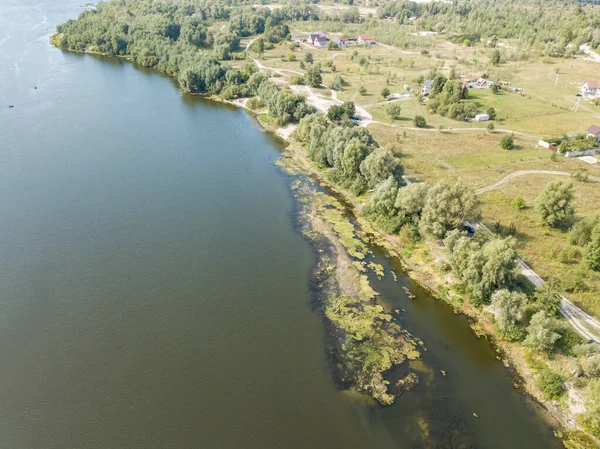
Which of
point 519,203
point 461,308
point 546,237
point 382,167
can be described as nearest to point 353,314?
point 461,308

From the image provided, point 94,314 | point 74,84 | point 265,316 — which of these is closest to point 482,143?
point 265,316

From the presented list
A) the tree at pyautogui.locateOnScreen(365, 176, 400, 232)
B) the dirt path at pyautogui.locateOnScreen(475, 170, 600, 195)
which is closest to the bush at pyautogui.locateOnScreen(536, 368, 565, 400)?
the tree at pyautogui.locateOnScreen(365, 176, 400, 232)

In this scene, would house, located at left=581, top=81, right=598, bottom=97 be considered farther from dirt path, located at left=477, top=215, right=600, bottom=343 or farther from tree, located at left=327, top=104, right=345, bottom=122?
dirt path, located at left=477, top=215, right=600, bottom=343

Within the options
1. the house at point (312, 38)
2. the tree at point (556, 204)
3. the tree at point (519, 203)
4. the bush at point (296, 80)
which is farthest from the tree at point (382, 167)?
the house at point (312, 38)

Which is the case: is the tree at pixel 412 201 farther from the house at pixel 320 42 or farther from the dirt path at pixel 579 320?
the house at pixel 320 42

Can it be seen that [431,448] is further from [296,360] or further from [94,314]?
[94,314]

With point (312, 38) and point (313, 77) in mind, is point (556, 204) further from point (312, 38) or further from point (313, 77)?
point (312, 38)
